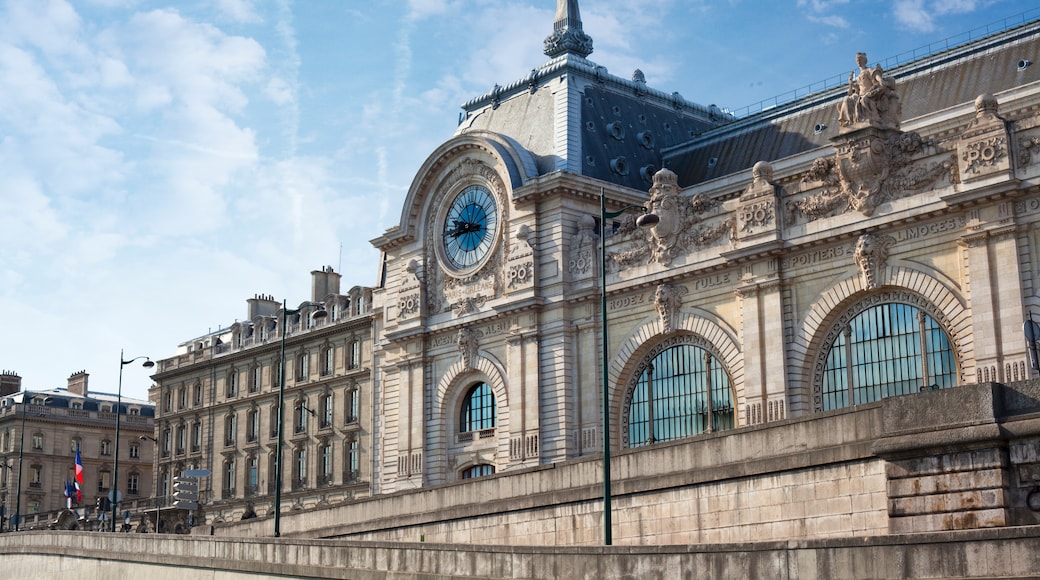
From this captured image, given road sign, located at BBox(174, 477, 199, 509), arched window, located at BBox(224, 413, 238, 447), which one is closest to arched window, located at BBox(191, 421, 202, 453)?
arched window, located at BBox(224, 413, 238, 447)

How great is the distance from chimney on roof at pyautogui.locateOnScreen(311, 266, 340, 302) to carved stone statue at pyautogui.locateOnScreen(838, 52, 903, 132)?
4673 cm

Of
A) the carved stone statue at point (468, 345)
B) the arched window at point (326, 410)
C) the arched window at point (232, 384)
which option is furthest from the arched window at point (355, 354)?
the carved stone statue at point (468, 345)

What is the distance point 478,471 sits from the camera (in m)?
55.4

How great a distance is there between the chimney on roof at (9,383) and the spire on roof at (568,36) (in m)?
72.0

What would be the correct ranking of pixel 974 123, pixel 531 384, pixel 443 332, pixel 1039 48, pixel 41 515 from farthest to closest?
pixel 41 515
pixel 443 332
pixel 531 384
pixel 1039 48
pixel 974 123

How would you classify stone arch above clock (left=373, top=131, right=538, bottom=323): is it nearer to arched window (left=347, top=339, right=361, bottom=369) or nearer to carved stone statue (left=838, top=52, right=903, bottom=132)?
carved stone statue (left=838, top=52, right=903, bottom=132)

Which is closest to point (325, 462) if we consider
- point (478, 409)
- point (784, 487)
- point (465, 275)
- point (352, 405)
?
point (352, 405)

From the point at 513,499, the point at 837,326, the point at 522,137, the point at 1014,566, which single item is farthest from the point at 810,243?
the point at 1014,566

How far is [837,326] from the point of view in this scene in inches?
1716

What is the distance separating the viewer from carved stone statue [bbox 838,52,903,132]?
42.5 meters

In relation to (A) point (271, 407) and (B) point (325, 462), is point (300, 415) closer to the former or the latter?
(A) point (271, 407)

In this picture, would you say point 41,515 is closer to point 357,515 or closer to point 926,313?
point 357,515

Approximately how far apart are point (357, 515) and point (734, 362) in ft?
43.0

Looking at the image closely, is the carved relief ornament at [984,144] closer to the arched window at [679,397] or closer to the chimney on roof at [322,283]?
the arched window at [679,397]
